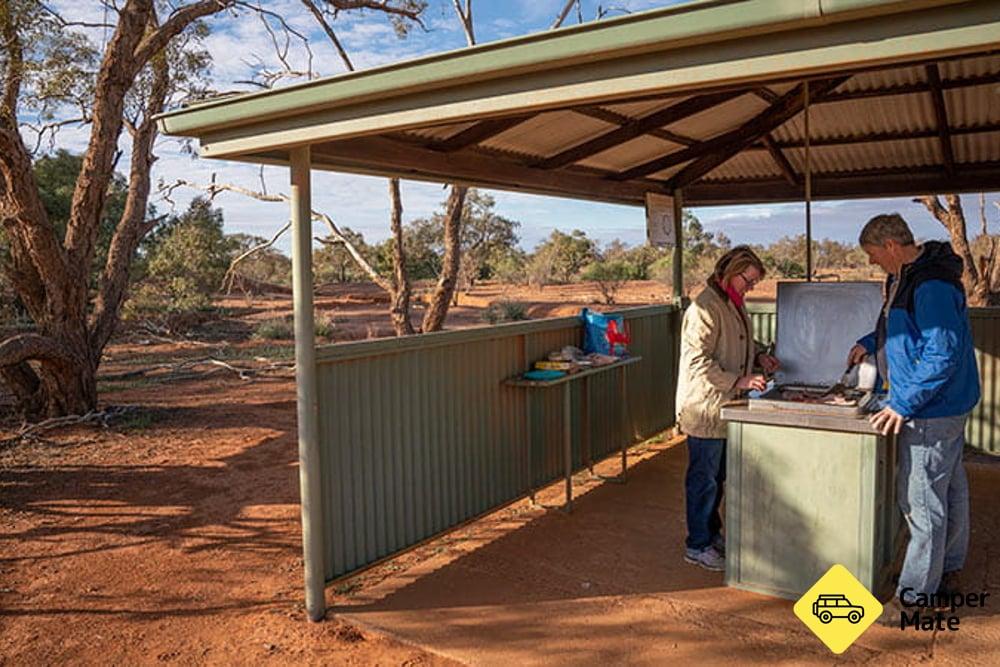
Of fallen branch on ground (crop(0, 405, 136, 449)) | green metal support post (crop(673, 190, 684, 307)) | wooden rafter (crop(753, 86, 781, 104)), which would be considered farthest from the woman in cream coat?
fallen branch on ground (crop(0, 405, 136, 449))

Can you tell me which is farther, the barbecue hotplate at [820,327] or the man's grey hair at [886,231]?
the barbecue hotplate at [820,327]

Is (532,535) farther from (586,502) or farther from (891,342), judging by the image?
(891,342)

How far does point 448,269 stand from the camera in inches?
545

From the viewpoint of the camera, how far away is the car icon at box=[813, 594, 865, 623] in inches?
150

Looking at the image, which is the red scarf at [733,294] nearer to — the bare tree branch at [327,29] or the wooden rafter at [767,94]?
the wooden rafter at [767,94]

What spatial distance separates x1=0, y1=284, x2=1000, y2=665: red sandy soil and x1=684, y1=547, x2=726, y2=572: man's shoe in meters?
0.08

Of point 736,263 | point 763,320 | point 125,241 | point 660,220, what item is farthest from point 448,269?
point 736,263

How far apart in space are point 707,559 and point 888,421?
1445mm

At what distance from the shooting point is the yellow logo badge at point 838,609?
12.3 feet

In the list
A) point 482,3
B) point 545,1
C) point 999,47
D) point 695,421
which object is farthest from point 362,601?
point 545,1

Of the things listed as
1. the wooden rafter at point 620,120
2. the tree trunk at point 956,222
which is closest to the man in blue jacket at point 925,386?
the wooden rafter at point 620,120

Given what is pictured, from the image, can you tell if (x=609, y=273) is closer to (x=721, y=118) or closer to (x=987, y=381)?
(x=987, y=381)

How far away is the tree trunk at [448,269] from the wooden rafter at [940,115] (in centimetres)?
799

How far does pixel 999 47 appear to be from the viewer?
2.39 metres
